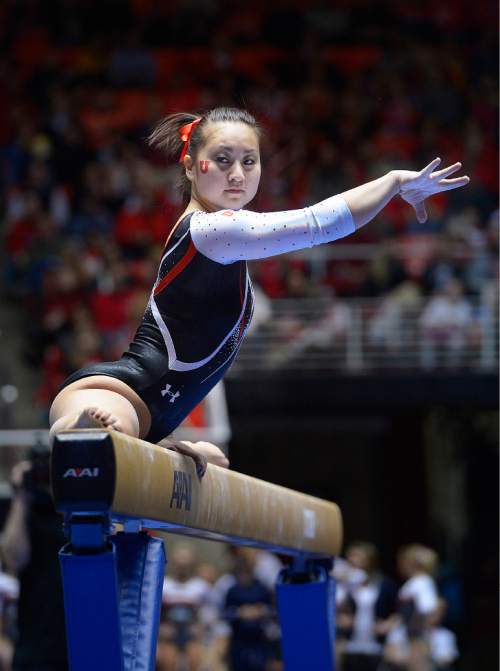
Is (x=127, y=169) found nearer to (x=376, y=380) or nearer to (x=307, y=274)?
(x=307, y=274)

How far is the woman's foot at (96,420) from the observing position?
3154 millimetres

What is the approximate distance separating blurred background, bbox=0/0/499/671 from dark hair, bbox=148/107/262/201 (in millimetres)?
5082

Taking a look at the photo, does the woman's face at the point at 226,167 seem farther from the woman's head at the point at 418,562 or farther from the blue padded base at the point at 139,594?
the woman's head at the point at 418,562

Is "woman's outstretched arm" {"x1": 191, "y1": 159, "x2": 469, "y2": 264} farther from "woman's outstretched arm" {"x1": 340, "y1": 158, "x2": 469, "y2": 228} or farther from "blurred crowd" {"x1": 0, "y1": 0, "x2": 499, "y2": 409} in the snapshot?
"blurred crowd" {"x1": 0, "y1": 0, "x2": 499, "y2": 409}

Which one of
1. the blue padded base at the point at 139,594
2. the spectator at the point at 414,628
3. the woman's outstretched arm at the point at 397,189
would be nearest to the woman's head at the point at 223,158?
the woman's outstretched arm at the point at 397,189

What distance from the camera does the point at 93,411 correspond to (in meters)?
3.19

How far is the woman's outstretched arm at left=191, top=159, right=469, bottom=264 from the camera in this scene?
3.40m

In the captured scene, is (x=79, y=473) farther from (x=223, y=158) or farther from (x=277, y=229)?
(x=223, y=158)

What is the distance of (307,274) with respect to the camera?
12164 millimetres

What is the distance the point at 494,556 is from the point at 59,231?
6.30m

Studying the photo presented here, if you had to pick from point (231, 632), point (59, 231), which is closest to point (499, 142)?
point (59, 231)

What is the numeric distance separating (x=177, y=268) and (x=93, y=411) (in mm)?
586

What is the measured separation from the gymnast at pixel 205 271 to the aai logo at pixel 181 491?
0.13 metres

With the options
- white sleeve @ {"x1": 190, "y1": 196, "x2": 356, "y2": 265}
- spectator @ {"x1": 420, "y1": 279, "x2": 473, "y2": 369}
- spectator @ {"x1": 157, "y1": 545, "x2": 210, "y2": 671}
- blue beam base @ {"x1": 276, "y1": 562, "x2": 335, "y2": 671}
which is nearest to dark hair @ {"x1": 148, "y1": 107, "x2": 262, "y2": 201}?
white sleeve @ {"x1": 190, "y1": 196, "x2": 356, "y2": 265}
